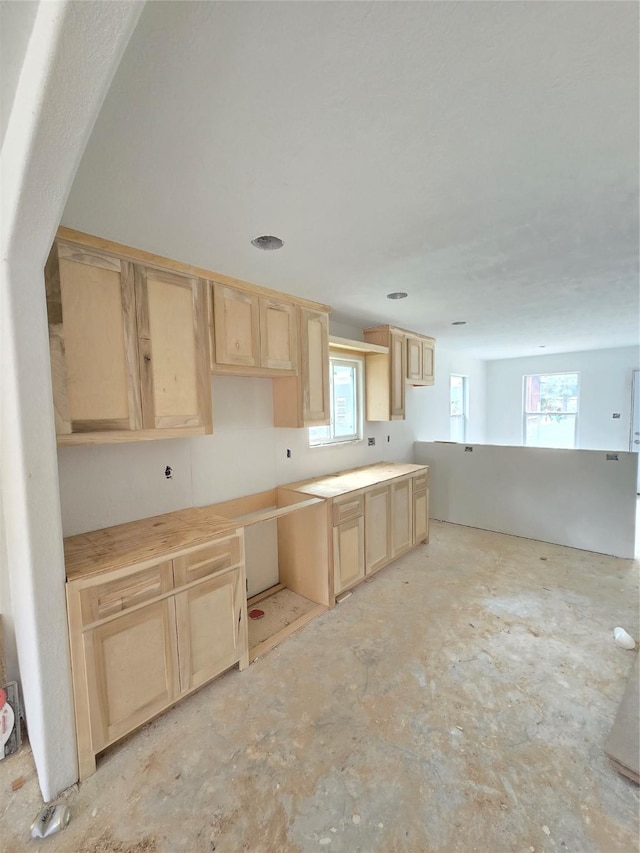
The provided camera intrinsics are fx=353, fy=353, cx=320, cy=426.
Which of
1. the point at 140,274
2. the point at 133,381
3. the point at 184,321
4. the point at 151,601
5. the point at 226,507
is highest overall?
the point at 140,274

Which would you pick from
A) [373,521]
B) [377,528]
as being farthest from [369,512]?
[377,528]

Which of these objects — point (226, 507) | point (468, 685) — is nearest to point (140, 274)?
point (226, 507)

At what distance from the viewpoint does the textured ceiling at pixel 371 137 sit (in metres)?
0.82

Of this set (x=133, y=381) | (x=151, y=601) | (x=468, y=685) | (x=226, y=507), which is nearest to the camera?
(x=151, y=601)

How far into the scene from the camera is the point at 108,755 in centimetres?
165

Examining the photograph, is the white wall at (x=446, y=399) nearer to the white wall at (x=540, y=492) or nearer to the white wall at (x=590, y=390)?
the white wall at (x=590, y=390)

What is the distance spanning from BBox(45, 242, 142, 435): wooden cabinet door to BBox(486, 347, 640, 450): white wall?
23.2ft

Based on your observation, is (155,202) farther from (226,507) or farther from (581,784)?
(581,784)

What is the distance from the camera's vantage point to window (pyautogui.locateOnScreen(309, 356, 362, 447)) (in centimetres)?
370

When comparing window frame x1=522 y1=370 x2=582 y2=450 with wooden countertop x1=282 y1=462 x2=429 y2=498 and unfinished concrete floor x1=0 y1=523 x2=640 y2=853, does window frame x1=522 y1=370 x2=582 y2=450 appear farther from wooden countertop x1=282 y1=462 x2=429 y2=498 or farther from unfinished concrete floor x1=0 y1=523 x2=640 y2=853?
unfinished concrete floor x1=0 y1=523 x2=640 y2=853

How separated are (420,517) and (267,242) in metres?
3.12

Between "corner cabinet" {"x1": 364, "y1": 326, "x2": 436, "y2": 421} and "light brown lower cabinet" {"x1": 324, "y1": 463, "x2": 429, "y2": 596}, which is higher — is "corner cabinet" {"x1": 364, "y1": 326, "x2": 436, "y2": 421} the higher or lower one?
the higher one

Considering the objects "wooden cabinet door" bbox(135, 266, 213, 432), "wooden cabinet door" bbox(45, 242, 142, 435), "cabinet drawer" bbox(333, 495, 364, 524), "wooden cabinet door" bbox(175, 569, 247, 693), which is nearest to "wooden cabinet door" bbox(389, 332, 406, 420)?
"cabinet drawer" bbox(333, 495, 364, 524)

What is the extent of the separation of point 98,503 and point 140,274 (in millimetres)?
1322
